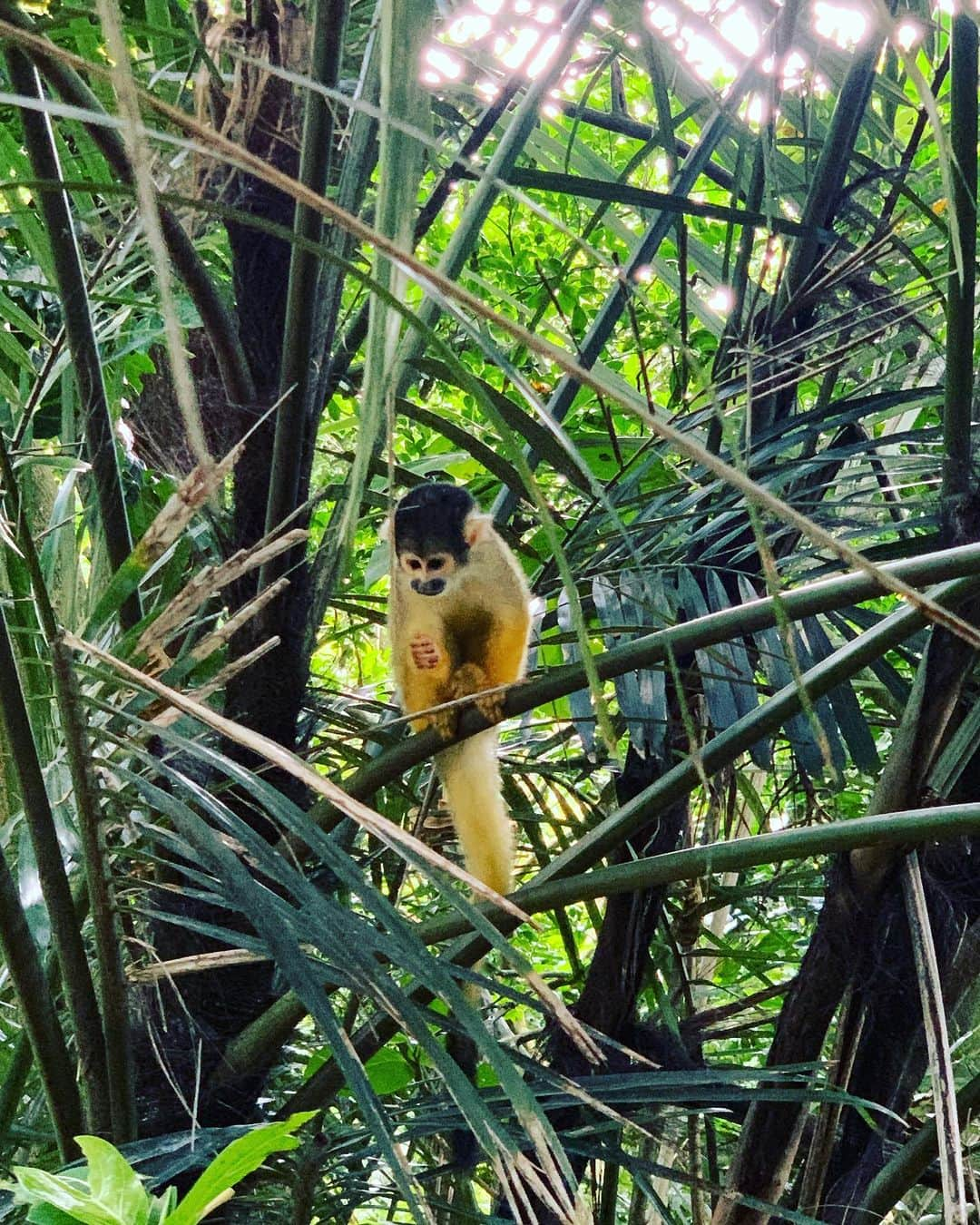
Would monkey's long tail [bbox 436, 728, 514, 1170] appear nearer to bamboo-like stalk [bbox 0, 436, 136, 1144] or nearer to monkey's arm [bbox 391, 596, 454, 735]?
monkey's arm [bbox 391, 596, 454, 735]

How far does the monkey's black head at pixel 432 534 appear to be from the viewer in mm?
2348

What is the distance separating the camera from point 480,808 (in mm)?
2279

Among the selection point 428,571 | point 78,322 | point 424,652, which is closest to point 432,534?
point 428,571

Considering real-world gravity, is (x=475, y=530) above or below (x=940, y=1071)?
above

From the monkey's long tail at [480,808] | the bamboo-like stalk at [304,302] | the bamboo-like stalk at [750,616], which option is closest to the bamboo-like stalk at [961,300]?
the bamboo-like stalk at [750,616]

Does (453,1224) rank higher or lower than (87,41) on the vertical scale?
lower

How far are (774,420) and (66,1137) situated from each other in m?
1.36

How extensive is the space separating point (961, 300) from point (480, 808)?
131cm

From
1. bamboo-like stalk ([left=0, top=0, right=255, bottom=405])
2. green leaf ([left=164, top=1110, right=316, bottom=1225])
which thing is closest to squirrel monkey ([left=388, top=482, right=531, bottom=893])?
bamboo-like stalk ([left=0, top=0, right=255, bottom=405])

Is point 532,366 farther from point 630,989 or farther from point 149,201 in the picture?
point 149,201

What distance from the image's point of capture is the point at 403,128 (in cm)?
41

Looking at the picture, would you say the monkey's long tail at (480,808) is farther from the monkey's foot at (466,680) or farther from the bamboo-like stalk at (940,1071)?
the bamboo-like stalk at (940,1071)

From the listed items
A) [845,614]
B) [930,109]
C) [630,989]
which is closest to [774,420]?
[845,614]

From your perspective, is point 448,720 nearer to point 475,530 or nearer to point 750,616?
point 475,530
